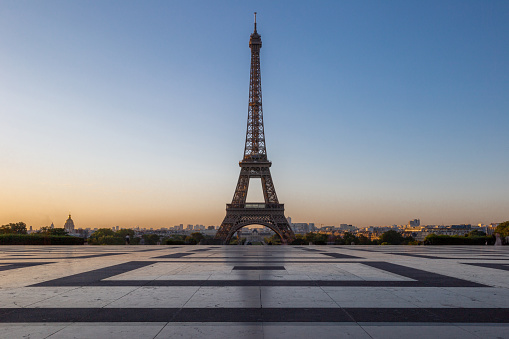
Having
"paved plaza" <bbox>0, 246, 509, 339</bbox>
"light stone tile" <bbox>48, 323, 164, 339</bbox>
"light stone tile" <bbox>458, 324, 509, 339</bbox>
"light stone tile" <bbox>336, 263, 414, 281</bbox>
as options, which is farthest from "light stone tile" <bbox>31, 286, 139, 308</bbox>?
"light stone tile" <bbox>336, 263, 414, 281</bbox>

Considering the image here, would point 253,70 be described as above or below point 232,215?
above

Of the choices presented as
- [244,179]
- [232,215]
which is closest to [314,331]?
[232,215]

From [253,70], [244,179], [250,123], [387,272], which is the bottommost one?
[387,272]

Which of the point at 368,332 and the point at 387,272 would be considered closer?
the point at 368,332

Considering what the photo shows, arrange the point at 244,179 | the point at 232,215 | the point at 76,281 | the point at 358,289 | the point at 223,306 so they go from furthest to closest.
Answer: the point at 244,179 < the point at 232,215 < the point at 76,281 < the point at 358,289 < the point at 223,306

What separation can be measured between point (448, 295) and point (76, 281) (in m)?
8.37

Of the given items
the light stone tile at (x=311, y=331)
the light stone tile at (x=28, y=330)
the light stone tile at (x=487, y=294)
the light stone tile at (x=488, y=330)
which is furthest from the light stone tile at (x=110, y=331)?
the light stone tile at (x=487, y=294)

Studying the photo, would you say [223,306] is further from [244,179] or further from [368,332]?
[244,179]

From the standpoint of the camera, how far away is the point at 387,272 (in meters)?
10.9

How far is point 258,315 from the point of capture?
572 cm

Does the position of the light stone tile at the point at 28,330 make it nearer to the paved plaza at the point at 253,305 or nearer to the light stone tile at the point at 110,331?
the paved plaza at the point at 253,305

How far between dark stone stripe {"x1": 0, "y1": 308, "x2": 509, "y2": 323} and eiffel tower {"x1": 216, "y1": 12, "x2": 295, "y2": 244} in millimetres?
44973

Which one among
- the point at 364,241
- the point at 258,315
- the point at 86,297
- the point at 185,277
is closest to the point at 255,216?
the point at 364,241

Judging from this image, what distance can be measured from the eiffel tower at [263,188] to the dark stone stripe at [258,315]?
45.0 metres
